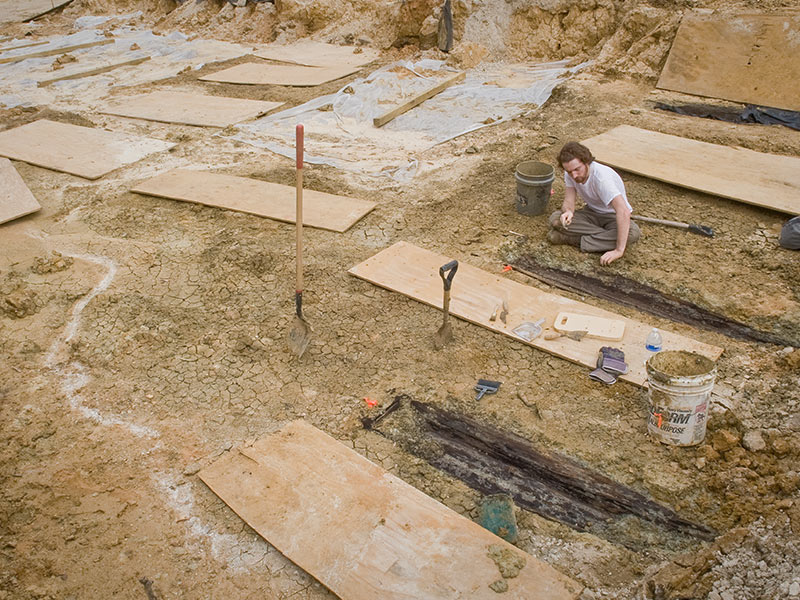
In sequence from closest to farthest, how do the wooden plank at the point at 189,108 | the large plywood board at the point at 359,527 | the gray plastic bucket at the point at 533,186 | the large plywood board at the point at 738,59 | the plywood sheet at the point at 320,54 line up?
1. the large plywood board at the point at 359,527
2. the gray plastic bucket at the point at 533,186
3. the large plywood board at the point at 738,59
4. the wooden plank at the point at 189,108
5. the plywood sheet at the point at 320,54

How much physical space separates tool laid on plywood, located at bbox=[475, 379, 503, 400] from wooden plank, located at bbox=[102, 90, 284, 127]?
5852 millimetres

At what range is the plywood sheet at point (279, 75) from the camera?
10.1 metres

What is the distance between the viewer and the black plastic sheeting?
748 centimetres

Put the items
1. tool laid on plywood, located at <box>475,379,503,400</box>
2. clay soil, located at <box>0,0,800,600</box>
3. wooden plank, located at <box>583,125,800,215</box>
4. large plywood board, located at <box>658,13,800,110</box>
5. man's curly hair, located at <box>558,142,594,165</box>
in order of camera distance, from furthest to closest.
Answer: large plywood board, located at <box>658,13,800,110</box> < wooden plank, located at <box>583,125,800,215</box> < man's curly hair, located at <box>558,142,594,165</box> < tool laid on plywood, located at <box>475,379,503,400</box> < clay soil, located at <box>0,0,800,600</box>

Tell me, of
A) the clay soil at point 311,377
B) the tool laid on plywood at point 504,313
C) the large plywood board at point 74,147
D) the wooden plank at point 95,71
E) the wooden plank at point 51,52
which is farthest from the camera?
the wooden plank at point 51,52

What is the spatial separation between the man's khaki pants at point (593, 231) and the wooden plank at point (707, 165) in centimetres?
123

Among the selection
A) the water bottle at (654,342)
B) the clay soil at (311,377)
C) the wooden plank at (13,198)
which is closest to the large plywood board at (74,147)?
the clay soil at (311,377)

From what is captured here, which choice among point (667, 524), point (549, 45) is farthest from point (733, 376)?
point (549, 45)

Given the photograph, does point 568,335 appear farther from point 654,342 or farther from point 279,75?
point 279,75

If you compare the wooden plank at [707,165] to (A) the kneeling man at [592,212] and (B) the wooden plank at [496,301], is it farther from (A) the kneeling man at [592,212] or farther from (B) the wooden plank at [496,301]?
(B) the wooden plank at [496,301]

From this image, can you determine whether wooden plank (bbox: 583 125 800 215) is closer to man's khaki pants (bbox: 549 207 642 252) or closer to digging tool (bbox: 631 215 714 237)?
digging tool (bbox: 631 215 714 237)

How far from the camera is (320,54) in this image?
39.1 feet

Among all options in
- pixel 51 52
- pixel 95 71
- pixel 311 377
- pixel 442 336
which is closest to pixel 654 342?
pixel 442 336

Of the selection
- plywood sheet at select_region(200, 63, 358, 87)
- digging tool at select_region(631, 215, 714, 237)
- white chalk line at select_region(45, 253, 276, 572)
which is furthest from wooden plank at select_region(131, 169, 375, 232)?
plywood sheet at select_region(200, 63, 358, 87)
